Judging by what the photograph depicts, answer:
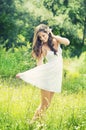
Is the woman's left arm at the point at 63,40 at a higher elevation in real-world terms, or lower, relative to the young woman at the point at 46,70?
higher

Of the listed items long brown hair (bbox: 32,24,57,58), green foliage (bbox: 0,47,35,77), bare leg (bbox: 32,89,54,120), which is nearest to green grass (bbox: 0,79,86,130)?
bare leg (bbox: 32,89,54,120)

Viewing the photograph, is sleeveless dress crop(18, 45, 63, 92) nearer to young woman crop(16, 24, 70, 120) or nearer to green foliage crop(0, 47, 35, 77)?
young woman crop(16, 24, 70, 120)

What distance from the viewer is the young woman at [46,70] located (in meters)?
6.00

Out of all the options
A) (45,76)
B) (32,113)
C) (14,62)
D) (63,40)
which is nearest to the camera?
(32,113)

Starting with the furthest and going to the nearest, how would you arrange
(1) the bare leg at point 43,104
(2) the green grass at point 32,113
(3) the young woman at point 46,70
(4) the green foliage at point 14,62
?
(4) the green foliage at point 14,62
(3) the young woman at point 46,70
(1) the bare leg at point 43,104
(2) the green grass at point 32,113

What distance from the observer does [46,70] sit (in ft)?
19.9

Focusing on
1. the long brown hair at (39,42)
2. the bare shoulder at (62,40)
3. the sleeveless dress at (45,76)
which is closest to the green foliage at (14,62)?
the long brown hair at (39,42)

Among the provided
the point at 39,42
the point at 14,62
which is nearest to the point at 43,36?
the point at 39,42

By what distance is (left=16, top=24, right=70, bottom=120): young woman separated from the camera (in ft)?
19.7

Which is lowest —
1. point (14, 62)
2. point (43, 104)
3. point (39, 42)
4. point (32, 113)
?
point (14, 62)

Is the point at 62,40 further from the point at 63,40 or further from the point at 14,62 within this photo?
the point at 14,62

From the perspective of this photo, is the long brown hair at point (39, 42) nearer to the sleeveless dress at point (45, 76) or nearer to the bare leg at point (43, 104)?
the sleeveless dress at point (45, 76)

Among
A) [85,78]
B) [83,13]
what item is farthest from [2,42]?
[83,13]

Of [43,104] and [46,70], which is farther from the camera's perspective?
[46,70]
